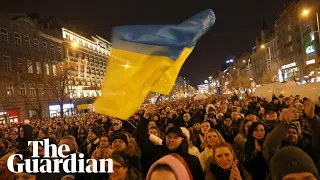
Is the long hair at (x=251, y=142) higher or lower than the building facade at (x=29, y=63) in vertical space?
lower

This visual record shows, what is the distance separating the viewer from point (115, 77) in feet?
18.4

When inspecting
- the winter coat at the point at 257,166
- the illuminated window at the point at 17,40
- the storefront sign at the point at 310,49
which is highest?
the illuminated window at the point at 17,40

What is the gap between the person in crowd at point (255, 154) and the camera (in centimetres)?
484

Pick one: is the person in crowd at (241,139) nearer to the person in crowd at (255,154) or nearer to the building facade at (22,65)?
the person in crowd at (255,154)

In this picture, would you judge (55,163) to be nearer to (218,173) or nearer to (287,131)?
(218,173)

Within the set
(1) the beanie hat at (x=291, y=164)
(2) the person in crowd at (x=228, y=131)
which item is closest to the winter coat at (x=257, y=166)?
(1) the beanie hat at (x=291, y=164)

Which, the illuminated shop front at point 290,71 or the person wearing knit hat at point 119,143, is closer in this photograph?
the person wearing knit hat at point 119,143

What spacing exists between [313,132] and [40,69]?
184ft

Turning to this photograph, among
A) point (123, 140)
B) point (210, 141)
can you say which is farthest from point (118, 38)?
point (210, 141)

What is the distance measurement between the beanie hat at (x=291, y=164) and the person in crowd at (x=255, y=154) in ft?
7.47

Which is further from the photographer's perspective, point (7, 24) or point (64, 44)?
point (64, 44)

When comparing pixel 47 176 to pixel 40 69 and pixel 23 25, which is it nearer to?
pixel 23 25

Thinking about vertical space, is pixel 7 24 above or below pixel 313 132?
above

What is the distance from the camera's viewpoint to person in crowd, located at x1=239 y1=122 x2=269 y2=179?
484cm
